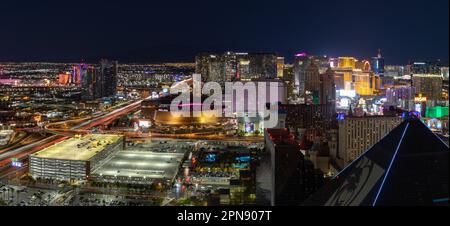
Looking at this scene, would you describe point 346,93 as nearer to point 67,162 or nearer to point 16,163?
point 67,162

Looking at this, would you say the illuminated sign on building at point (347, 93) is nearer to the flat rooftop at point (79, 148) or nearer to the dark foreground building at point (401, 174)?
the flat rooftop at point (79, 148)

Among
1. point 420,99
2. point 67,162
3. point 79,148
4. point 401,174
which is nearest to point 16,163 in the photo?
point 79,148

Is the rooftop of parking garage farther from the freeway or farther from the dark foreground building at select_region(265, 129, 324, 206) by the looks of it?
the dark foreground building at select_region(265, 129, 324, 206)

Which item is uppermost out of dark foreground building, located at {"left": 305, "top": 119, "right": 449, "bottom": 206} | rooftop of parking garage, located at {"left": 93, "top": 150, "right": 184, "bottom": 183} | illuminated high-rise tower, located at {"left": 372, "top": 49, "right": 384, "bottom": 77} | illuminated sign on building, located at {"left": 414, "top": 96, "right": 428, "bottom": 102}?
illuminated high-rise tower, located at {"left": 372, "top": 49, "right": 384, "bottom": 77}

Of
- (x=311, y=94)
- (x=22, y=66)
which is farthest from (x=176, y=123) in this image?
(x=22, y=66)

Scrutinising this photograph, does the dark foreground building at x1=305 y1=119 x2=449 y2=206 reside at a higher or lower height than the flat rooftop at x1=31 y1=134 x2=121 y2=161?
higher

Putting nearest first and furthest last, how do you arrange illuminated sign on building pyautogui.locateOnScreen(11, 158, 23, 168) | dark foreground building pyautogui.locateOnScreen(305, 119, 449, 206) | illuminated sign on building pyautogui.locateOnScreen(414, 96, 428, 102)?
dark foreground building pyautogui.locateOnScreen(305, 119, 449, 206)
illuminated sign on building pyautogui.locateOnScreen(11, 158, 23, 168)
illuminated sign on building pyautogui.locateOnScreen(414, 96, 428, 102)

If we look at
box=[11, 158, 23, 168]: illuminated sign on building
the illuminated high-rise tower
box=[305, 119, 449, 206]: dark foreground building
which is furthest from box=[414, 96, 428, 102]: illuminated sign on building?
box=[305, 119, 449, 206]: dark foreground building
